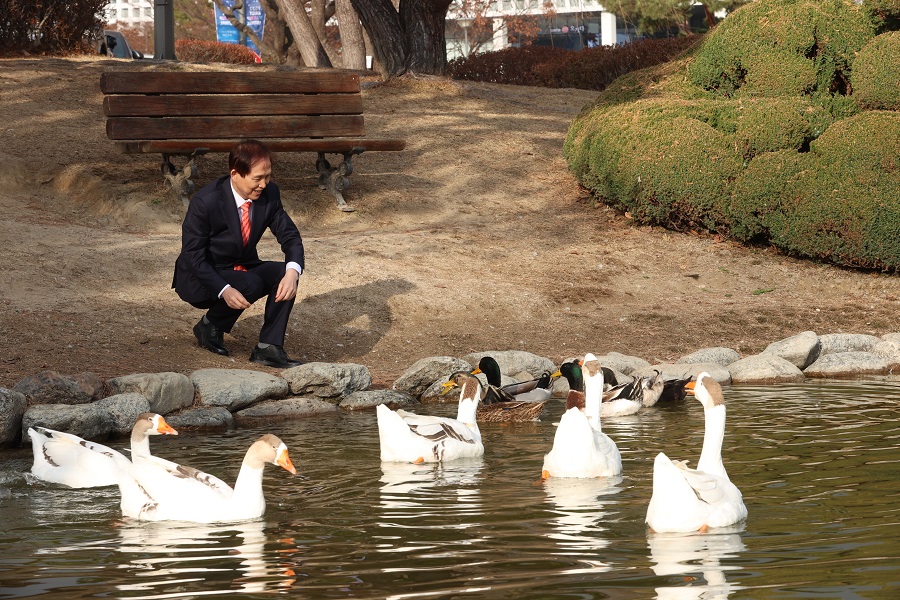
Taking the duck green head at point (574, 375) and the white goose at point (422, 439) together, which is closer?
the white goose at point (422, 439)

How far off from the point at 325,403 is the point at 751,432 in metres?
3.39

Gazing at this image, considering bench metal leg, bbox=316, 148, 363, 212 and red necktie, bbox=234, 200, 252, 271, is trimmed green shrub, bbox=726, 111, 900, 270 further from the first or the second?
red necktie, bbox=234, 200, 252, 271

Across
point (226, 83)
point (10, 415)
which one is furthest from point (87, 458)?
point (226, 83)

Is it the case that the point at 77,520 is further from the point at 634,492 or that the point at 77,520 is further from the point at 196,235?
the point at 196,235

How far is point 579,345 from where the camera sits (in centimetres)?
1175

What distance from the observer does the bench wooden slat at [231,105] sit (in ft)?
48.2

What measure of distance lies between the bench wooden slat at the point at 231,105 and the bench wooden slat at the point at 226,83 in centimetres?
→ 8

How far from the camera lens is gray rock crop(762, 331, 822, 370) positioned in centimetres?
1083

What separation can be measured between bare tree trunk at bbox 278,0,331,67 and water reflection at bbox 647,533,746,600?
2009 cm

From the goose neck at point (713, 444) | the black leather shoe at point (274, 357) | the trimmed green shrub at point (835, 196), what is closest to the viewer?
the goose neck at point (713, 444)

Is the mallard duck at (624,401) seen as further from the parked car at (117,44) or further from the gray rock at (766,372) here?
the parked car at (117,44)

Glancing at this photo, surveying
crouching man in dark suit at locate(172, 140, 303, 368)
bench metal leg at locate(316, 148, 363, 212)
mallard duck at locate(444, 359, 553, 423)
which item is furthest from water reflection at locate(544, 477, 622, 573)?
bench metal leg at locate(316, 148, 363, 212)

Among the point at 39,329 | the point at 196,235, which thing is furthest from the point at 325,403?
the point at 39,329

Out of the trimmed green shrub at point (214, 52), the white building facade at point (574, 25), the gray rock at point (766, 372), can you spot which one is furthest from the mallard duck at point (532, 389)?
the white building facade at point (574, 25)
